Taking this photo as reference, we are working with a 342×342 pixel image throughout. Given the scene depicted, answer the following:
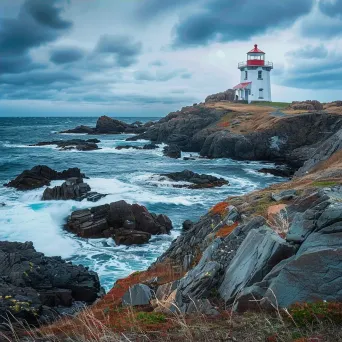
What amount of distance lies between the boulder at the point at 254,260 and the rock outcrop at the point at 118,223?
15972 mm

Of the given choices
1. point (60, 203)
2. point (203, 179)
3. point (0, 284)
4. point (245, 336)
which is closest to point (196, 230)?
point (0, 284)

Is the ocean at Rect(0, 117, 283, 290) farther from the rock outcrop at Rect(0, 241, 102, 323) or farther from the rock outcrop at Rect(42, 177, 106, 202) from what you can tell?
the rock outcrop at Rect(0, 241, 102, 323)

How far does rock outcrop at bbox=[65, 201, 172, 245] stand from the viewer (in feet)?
86.0

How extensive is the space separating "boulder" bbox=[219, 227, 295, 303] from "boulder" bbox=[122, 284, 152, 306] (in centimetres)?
263

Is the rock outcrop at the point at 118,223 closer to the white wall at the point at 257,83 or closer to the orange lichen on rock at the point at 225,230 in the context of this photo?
the orange lichen on rock at the point at 225,230

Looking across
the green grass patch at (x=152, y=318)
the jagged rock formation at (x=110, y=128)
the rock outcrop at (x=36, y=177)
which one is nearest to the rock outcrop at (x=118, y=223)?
the rock outcrop at (x=36, y=177)

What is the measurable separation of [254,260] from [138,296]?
12.9 feet

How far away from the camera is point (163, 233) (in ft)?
88.0

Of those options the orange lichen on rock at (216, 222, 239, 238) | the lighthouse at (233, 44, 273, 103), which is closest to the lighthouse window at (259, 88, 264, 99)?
the lighthouse at (233, 44, 273, 103)

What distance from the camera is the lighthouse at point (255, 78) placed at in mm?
91750

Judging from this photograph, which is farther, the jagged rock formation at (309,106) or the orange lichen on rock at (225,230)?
the jagged rock formation at (309,106)

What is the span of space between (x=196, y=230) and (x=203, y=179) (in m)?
25.6

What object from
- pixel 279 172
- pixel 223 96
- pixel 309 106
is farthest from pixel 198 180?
pixel 223 96

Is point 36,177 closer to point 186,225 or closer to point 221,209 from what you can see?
point 186,225
